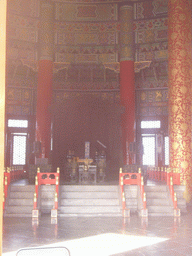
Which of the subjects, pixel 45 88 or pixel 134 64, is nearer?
pixel 45 88

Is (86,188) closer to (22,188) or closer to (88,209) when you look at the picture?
(88,209)

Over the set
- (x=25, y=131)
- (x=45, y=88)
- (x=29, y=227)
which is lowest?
(x=29, y=227)

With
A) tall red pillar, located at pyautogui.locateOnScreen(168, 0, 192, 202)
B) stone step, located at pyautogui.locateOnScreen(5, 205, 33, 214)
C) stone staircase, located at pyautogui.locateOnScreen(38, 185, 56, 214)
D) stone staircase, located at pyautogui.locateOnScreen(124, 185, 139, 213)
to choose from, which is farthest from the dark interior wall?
stone step, located at pyautogui.locateOnScreen(5, 205, 33, 214)

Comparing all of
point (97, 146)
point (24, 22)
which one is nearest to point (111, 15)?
point (24, 22)

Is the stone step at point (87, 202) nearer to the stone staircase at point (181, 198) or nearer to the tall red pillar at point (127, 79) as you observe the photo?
the stone staircase at point (181, 198)

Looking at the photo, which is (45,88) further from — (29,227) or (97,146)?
(29,227)

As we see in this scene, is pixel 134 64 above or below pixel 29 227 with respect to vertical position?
above

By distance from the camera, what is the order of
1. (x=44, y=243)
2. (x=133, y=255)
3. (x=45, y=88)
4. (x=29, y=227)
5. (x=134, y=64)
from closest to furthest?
(x=133, y=255) < (x=44, y=243) < (x=29, y=227) < (x=45, y=88) < (x=134, y=64)

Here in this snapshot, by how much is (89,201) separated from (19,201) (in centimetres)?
150

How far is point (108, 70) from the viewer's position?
42.0 ft

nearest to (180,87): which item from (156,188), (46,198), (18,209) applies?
(156,188)

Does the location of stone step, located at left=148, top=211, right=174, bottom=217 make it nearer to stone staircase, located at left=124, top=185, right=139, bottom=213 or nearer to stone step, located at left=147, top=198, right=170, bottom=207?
stone step, located at left=147, top=198, right=170, bottom=207

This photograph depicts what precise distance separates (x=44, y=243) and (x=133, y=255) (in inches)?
48.7

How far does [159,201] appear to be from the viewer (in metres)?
6.96
